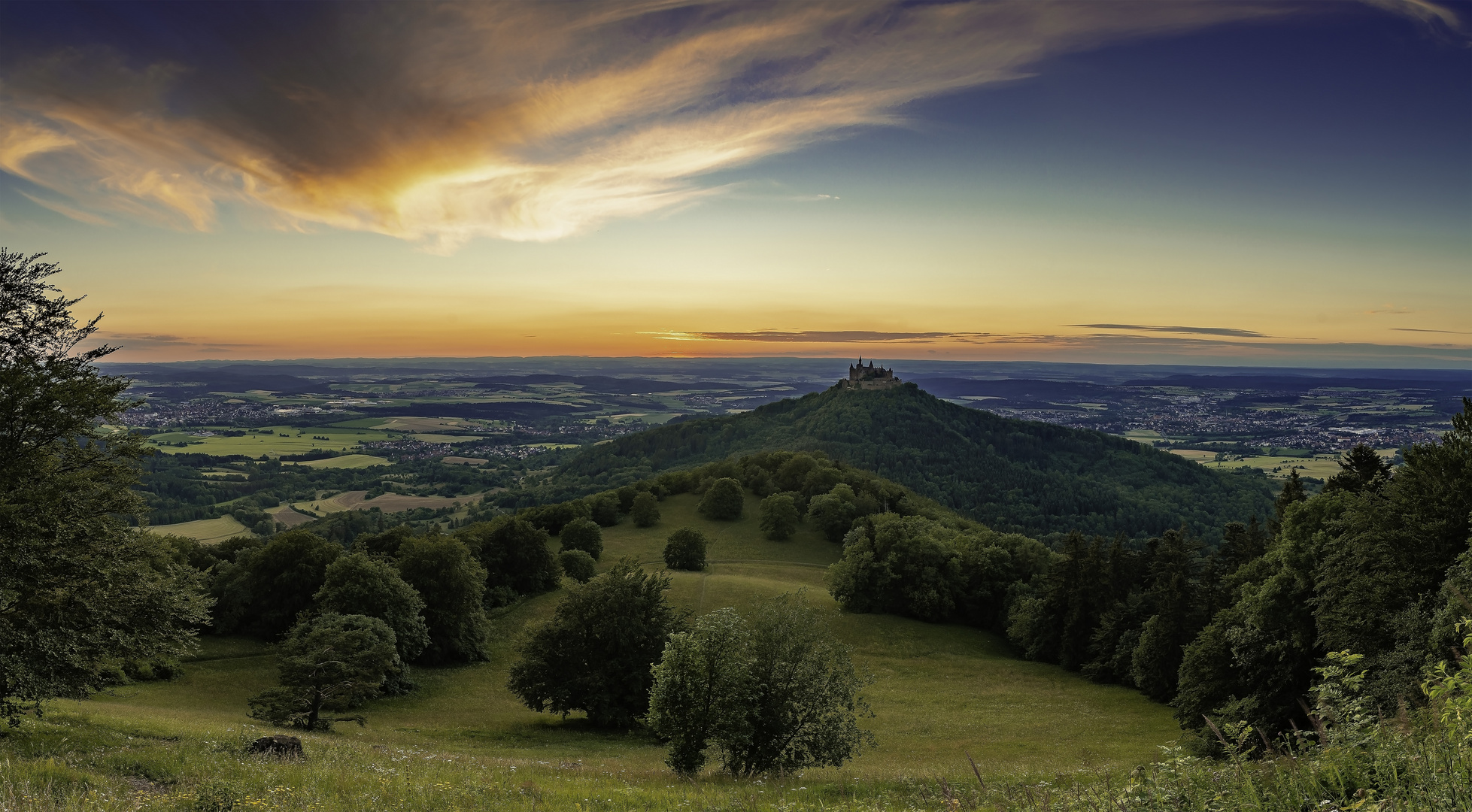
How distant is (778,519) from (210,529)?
329 feet

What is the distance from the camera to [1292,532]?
36.0 meters

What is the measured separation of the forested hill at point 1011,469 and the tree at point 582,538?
73583 millimetres

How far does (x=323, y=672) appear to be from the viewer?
33.6 metres

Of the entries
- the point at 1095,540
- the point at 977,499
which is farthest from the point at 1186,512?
the point at 1095,540

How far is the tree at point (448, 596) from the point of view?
2037 inches

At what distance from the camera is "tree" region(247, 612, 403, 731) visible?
3284 cm

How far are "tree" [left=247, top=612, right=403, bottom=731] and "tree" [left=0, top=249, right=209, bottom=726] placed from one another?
13491 millimetres

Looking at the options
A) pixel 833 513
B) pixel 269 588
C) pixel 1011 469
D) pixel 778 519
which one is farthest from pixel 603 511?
pixel 1011 469

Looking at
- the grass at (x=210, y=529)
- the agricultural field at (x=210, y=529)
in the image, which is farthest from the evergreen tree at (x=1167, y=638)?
the grass at (x=210, y=529)

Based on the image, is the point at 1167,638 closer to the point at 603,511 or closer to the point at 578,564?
the point at 578,564

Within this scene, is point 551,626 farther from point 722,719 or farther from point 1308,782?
point 1308,782

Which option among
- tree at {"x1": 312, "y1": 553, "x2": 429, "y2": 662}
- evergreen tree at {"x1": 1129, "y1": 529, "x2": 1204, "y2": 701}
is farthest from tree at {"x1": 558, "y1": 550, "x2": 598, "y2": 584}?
evergreen tree at {"x1": 1129, "y1": 529, "x2": 1204, "y2": 701}

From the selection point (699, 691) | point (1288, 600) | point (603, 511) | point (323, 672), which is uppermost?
point (699, 691)

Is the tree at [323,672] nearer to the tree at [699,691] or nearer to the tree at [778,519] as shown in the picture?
the tree at [699,691]
